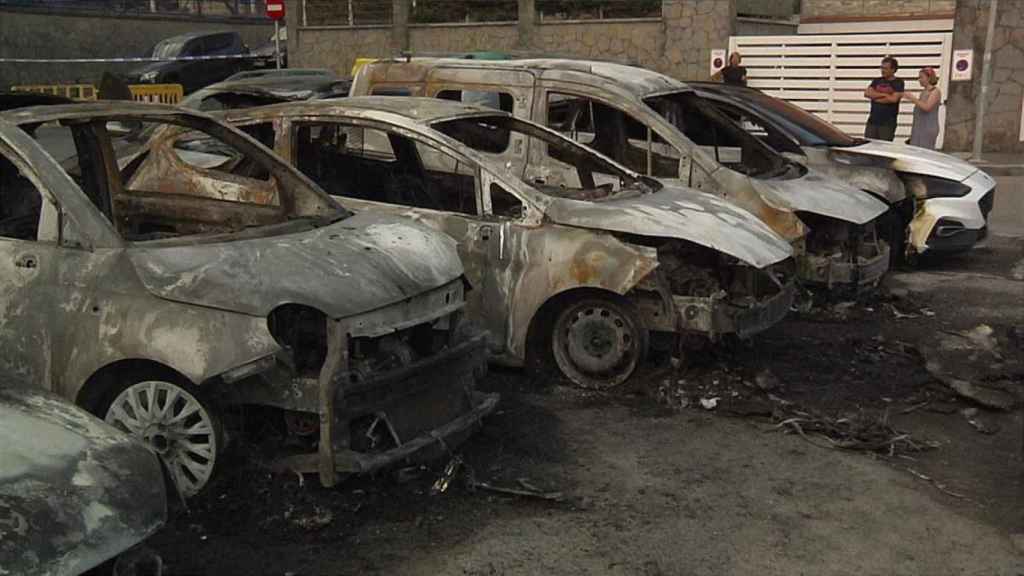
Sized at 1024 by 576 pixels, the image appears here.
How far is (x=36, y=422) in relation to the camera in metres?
2.91

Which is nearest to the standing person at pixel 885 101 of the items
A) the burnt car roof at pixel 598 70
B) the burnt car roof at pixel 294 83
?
the burnt car roof at pixel 598 70

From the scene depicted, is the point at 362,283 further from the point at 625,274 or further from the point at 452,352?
the point at 625,274

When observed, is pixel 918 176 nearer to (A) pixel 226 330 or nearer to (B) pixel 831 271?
(B) pixel 831 271

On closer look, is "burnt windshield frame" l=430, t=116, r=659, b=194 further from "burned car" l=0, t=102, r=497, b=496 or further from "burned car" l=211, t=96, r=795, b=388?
"burned car" l=0, t=102, r=497, b=496

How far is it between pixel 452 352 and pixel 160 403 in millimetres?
1262

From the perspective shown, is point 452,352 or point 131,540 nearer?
point 131,540

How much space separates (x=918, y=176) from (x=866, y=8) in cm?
1762

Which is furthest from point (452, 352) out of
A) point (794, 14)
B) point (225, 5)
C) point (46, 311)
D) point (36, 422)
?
point (225, 5)

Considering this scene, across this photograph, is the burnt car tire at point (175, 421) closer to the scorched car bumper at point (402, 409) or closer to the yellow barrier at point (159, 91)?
the scorched car bumper at point (402, 409)

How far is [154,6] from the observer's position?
1211 inches

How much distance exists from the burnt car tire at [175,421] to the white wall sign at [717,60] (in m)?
16.3

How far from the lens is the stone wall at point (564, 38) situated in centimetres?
2016

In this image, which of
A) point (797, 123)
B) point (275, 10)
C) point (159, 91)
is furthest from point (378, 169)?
point (275, 10)

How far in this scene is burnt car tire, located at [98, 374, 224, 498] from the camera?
4.23 m
